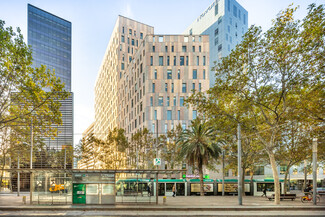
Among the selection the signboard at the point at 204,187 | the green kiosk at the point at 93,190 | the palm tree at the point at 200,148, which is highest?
the palm tree at the point at 200,148

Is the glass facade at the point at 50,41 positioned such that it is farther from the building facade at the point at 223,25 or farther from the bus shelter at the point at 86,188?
the bus shelter at the point at 86,188

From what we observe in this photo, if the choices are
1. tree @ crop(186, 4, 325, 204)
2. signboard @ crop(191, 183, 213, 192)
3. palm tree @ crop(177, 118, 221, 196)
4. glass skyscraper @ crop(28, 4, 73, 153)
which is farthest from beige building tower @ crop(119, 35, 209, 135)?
glass skyscraper @ crop(28, 4, 73, 153)

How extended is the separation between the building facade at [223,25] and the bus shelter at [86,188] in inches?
3061

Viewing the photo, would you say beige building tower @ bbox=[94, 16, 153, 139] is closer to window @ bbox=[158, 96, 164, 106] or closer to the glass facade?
the glass facade

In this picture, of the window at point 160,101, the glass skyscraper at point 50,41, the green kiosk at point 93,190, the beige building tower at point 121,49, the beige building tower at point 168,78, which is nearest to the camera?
the green kiosk at point 93,190

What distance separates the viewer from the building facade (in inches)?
4033

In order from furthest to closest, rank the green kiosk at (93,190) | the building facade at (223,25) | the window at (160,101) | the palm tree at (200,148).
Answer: the building facade at (223,25) → the window at (160,101) → the palm tree at (200,148) → the green kiosk at (93,190)

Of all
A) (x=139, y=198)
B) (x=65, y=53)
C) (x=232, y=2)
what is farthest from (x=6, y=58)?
(x=65, y=53)

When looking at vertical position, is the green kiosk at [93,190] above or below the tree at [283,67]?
below

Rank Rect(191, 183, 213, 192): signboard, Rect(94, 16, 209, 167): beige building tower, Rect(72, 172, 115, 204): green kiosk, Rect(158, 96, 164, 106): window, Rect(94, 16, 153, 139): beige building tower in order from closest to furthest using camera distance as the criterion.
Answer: Rect(72, 172, 115, 204): green kiosk → Rect(191, 183, 213, 192): signboard → Rect(94, 16, 209, 167): beige building tower → Rect(158, 96, 164, 106): window → Rect(94, 16, 153, 139): beige building tower

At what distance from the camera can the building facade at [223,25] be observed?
102438mm

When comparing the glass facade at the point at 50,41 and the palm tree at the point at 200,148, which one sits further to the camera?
the glass facade at the point at 50,41

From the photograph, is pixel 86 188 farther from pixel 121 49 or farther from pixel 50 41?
pixel 50 41

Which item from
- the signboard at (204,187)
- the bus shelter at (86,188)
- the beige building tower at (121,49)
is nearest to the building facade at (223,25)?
the beige building tower at (121,49)
